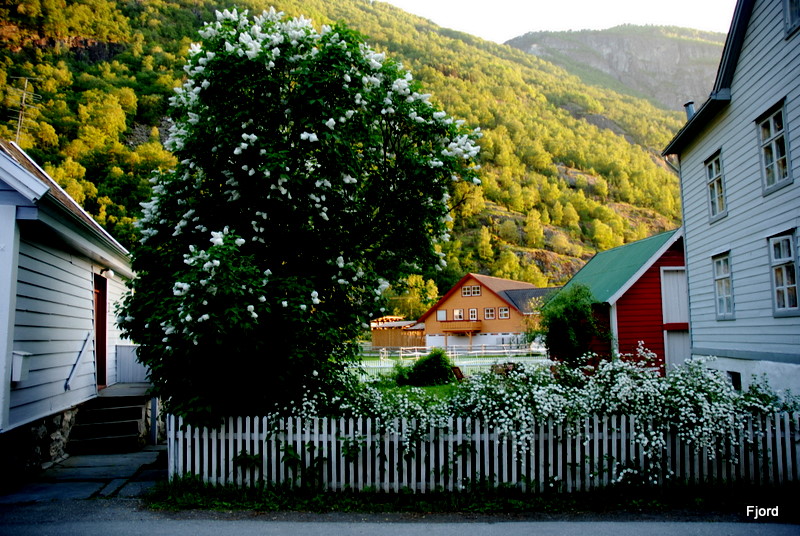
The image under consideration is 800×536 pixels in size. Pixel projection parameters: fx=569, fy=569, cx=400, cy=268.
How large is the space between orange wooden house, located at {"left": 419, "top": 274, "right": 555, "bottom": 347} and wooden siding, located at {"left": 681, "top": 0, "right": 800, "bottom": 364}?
47515mm

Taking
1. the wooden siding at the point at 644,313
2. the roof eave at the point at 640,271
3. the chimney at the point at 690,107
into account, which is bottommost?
the wooden siding at the point at 644,313

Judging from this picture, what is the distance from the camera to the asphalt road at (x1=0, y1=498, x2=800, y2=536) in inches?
245

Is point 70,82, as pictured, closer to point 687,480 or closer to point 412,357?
point 412,357

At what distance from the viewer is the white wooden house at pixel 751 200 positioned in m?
10.5

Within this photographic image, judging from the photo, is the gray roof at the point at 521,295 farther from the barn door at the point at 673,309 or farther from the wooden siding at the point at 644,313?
the wooden siding at the point at 644,313

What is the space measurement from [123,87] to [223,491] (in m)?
87.7

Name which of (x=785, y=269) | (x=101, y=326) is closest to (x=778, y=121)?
(x=785, y=269)

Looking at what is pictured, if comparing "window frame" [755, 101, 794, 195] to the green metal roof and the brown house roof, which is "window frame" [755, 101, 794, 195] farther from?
the brown house roof

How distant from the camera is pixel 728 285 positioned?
13391 millimetres

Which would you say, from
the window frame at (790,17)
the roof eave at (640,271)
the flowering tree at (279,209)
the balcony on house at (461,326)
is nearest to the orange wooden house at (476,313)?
the balcony on house at (461,326)

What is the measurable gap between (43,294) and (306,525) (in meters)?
6.32

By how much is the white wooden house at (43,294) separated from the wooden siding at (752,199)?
1248cm

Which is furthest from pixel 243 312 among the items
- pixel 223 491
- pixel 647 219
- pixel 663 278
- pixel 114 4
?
pixel 647 219

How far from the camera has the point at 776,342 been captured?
11.0 metres
